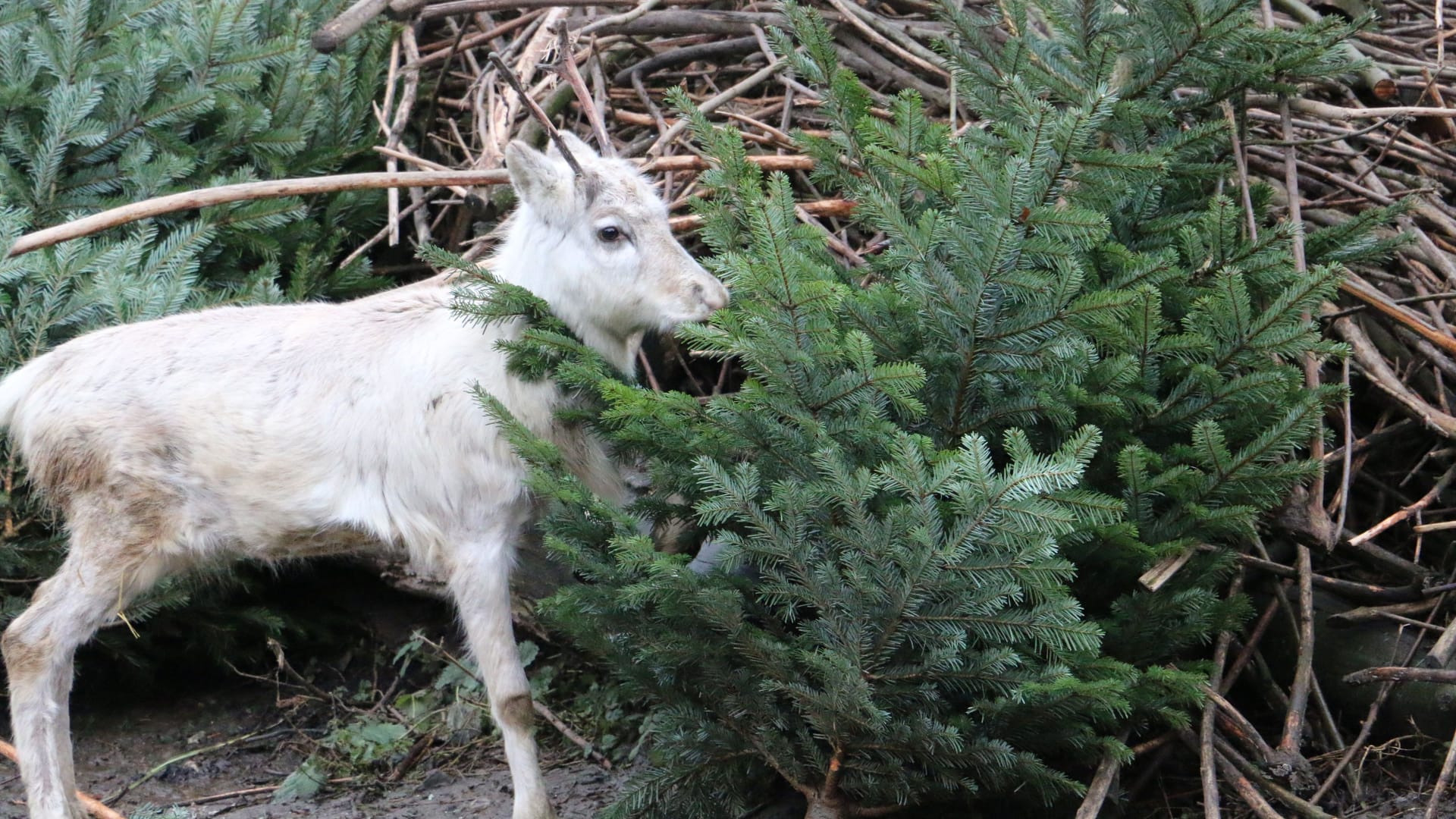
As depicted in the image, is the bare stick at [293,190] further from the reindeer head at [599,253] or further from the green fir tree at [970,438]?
the green fir tree at [970,438]

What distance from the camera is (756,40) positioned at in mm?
6137

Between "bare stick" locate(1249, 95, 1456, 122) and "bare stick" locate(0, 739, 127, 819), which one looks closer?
"bare stick" locate(0, 739, 127, 819)

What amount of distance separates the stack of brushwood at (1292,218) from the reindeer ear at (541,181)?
41 cm

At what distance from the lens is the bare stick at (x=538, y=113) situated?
3666 mm

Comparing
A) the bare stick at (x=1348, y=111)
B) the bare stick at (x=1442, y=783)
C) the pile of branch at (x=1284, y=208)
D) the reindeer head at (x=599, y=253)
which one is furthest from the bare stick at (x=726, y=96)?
the bare stick at (x=1442, y=783)

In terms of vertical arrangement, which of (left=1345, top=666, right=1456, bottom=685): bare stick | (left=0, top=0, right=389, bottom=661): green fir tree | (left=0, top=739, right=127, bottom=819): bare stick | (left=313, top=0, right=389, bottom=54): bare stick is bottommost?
(left=0, top=739, right=127, bottom=819): bare stick

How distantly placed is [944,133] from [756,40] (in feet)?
7.49

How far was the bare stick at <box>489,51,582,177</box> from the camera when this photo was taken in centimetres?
367

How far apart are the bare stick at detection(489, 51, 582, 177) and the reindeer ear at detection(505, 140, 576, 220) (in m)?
0.05

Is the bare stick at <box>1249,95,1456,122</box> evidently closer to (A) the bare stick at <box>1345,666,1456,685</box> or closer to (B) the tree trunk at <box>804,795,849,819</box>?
(A) the bare stick at <box>1345,666,1456,685</box>

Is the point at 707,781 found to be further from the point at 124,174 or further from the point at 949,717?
the point at 124,174

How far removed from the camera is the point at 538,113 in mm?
3957

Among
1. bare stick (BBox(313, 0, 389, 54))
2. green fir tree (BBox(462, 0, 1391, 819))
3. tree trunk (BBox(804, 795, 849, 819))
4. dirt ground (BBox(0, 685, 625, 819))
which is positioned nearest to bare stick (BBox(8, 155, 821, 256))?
bare stick (BBox(313, 0, 389, 54))

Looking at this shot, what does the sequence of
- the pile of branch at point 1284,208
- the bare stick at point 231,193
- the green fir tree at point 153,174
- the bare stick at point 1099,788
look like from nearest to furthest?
the bare stick at point 1099,788 < the pile of branch at point 1284,208 < the bare stick at point 231,193 < the green fir tree at point 153,174
